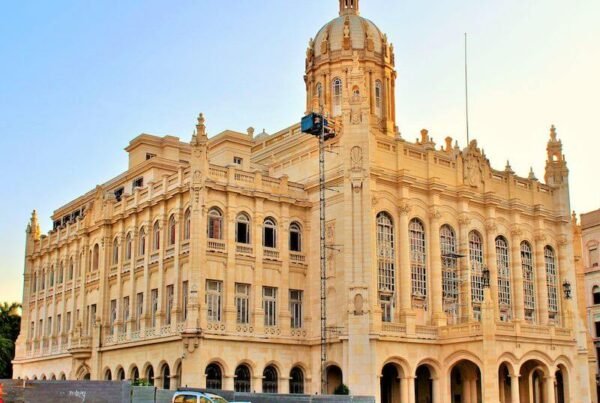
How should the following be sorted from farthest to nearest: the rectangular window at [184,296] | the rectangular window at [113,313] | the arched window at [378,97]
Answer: the arched window at [378,97], the rectangular window at [113,313], the rectangular window at [184,296]

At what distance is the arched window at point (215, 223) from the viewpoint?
48.8 meters

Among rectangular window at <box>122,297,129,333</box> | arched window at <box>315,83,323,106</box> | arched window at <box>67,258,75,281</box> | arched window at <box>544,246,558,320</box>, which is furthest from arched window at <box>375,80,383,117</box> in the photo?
arched window at <box>67,258,75,281</box>

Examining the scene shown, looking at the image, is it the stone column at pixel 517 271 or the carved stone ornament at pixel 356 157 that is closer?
the carved stone ornament at pixel 356 157

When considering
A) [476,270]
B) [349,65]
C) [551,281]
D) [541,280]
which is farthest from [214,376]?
[551,281]

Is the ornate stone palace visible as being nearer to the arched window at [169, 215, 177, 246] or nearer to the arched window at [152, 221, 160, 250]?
the arched window at [152, 221, 160, 250]

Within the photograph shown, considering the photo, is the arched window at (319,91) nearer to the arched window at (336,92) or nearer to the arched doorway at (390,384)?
the arched window at (336,92)

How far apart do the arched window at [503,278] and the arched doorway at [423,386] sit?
679 centimetres

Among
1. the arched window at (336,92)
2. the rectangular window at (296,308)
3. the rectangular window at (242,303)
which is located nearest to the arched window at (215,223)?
the rectangular window at (242,303)

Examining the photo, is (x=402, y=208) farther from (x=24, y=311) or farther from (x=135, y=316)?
(x=24, y=311)

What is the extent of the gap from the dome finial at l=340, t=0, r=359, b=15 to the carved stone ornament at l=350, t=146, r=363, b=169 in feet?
61.9

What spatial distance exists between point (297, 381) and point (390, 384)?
592cm

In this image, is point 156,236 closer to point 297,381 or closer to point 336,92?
point 297,381

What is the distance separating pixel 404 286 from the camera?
167 ft

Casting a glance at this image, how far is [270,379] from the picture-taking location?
49688mm
